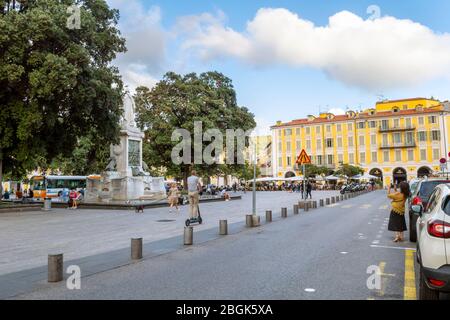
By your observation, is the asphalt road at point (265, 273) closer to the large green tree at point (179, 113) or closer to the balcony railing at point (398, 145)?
the large green tree at point (179, 113)

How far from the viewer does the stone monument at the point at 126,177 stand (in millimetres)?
28906

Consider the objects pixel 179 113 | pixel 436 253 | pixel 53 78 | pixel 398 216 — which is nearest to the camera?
pixel 436 253

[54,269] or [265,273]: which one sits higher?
[54,269]

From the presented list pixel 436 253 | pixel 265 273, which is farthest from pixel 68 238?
pixel 436 253

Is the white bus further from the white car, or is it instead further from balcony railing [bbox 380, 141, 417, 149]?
balcony railing [bbox 380, 141, 417, 149]

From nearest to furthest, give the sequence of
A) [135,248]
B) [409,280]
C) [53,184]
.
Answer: [409,280] < [135,248] < [53,184]

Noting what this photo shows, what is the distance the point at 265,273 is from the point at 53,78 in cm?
1703

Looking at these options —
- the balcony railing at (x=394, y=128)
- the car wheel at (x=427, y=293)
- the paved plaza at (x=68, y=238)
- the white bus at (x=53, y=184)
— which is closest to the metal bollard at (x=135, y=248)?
the paved plaza at (x=68, y=238)

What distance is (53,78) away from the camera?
20.4 meters

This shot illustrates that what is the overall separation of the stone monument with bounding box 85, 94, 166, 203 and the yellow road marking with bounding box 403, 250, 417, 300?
22010mm

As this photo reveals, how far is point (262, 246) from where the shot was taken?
1019cm

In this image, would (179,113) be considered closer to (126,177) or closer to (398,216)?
(126,177)

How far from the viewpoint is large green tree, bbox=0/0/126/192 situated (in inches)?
816
